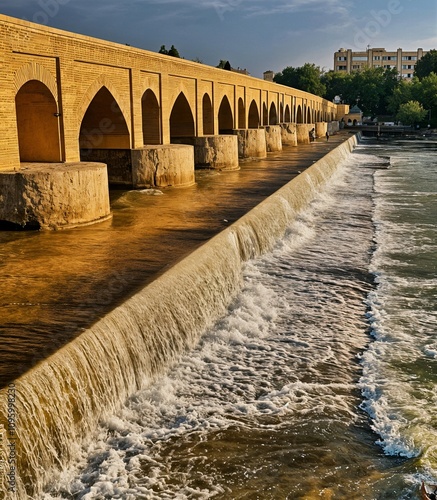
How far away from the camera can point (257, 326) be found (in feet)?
24.9

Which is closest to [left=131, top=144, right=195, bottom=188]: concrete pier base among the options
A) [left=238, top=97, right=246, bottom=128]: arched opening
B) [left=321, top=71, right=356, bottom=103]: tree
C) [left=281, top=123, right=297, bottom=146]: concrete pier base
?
[left=238, top=97, right=246, bottom=128]: arched opening

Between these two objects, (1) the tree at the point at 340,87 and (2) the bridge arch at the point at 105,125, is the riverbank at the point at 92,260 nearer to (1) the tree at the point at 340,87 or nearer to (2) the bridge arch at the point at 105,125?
(2) the bridge arch at the point at 105,125

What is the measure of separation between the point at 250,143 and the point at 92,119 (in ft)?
32.4

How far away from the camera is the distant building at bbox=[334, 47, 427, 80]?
107m

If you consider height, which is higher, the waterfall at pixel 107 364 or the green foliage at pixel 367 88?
the green foliage at pixel 367 88

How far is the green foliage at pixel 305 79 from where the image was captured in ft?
266

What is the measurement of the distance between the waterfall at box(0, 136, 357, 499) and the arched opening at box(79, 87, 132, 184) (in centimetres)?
569

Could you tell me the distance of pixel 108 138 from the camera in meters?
14.7

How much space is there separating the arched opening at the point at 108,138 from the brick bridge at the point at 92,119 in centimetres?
2

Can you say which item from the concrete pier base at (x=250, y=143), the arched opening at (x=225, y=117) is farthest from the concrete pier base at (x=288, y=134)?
the concrete pier base at (x=250, y=143)

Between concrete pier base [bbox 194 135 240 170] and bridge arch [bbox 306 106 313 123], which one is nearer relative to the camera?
concrete pier base [bbox 194 135 240 170]

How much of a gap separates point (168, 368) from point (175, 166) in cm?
895

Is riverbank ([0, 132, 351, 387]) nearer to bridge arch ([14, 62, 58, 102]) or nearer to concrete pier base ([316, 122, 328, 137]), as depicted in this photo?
bridge arch ([14, 62, 58, 102])

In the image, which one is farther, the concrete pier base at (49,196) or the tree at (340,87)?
the tree at (340,87)
